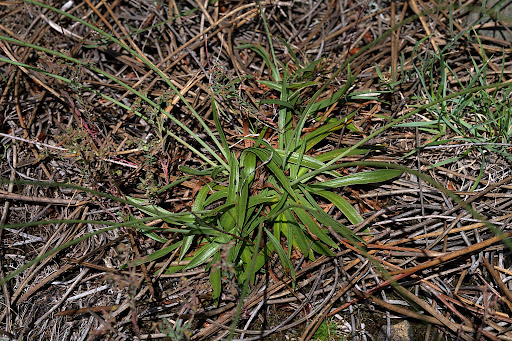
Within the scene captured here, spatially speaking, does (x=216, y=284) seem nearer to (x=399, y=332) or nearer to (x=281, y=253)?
(x=281, y=253)

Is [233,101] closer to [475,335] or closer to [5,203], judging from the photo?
[5,203]

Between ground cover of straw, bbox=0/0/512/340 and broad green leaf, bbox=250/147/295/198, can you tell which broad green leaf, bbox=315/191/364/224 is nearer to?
ground cover of straw, bbox=0/0/512/340

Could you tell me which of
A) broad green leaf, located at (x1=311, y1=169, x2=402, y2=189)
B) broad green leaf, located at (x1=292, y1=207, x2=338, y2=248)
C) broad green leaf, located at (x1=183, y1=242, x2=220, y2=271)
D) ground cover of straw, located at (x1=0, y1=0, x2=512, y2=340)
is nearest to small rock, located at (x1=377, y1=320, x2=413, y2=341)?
ground cover of straw, located at (x1=0, y1=0, x2=512, y2=340)

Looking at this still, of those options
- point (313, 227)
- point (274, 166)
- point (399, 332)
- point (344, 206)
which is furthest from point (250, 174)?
point (399, 332)

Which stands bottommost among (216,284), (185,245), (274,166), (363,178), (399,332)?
(399,332)

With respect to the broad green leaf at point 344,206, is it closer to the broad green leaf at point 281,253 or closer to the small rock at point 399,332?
the broad green leaf at point 281,253

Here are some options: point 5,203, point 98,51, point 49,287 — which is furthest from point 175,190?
point 98,51

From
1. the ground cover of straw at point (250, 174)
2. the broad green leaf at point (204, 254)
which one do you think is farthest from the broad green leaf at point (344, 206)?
the broad green leaf at point (204, 254)

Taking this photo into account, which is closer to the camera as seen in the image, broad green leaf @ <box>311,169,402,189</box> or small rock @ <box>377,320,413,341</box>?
small rock @ <box>377,320,413,341</box>
